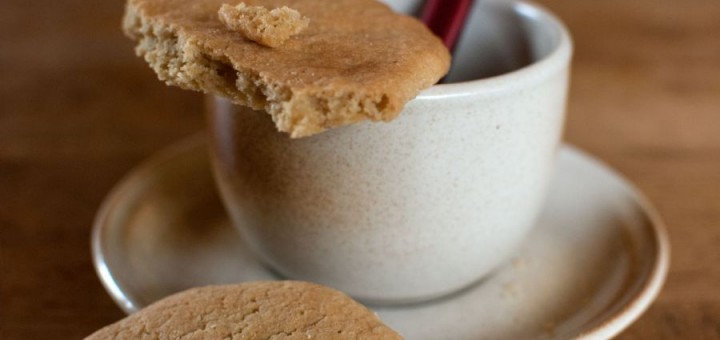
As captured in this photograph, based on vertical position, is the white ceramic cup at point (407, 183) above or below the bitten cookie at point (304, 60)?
below

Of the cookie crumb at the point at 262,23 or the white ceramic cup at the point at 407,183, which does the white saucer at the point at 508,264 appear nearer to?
the white ceramic cup at the point at 407,183

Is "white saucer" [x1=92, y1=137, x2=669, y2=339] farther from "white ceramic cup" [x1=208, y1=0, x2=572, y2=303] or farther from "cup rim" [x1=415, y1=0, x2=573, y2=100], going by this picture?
"cup rim" [x1=415, y1=0, x2=573, y2=100]

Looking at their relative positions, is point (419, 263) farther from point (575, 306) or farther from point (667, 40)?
point (667, 40)

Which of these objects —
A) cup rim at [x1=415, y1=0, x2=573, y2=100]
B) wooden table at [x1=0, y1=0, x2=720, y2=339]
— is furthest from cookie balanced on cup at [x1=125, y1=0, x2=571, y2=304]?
wooden table at [x1=0, y1=0, x2=720, y2=339]

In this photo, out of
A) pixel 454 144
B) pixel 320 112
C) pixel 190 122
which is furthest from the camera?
pixel 190 122

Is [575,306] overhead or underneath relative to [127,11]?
underneath

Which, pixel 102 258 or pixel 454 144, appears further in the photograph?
pixel 102 258

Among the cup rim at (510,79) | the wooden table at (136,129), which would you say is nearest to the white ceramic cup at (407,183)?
the cup rim at (510,79)

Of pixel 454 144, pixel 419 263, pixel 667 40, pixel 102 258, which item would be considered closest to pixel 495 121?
pixel 454 144
